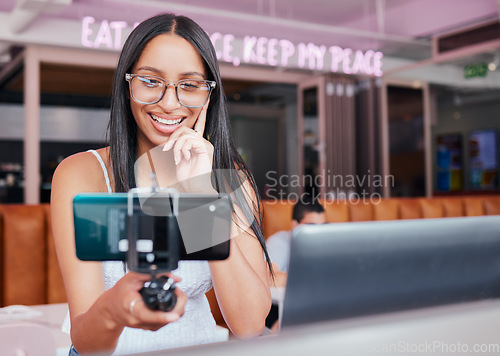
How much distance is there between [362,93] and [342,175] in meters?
1.28

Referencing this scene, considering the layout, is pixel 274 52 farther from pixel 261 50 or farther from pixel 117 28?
pixel 117 28

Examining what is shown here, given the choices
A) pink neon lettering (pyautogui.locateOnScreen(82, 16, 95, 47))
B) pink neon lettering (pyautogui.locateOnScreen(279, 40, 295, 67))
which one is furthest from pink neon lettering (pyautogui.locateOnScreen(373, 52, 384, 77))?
pink neon lettering (pyautogui.locateOnScreen(82, 16, 95, 47))

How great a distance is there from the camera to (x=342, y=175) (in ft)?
24.4

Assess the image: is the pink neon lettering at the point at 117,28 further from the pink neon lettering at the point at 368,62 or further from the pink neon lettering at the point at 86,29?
the pink neon lettering at the point at 368,62

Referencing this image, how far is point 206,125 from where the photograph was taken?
119 centimetres

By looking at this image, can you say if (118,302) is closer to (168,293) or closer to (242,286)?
(168,293)

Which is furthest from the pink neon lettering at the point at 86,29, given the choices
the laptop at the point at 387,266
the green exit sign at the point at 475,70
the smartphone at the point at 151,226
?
the green exit sign at the point at 475,70

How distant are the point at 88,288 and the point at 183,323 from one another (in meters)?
0.31

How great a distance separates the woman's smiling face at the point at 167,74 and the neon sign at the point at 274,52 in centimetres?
438

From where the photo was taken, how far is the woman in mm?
920

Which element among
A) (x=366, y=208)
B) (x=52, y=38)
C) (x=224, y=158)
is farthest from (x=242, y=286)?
(x=52, y=38)

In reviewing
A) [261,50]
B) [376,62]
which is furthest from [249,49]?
[376,62]

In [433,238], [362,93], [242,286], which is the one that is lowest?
[242,286]

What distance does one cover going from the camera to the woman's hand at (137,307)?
531 millimetres
